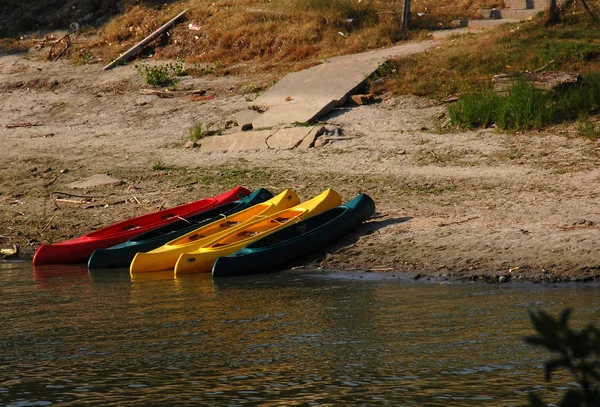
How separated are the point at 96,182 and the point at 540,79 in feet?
22.8

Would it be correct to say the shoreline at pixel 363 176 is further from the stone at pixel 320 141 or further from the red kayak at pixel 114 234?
the red kayak at pixel 114 234

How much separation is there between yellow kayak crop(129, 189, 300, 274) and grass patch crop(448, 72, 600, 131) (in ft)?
12.0

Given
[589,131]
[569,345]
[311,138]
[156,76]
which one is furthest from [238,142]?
[569,345]

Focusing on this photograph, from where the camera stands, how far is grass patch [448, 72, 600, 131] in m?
13.6

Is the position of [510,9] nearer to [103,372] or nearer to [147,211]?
[147,211]

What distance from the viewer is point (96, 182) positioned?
46.3ft

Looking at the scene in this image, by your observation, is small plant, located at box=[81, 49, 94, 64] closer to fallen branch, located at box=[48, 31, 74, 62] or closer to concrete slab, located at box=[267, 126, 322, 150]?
fallen branch, located at box=[48, 31, 74, 62]

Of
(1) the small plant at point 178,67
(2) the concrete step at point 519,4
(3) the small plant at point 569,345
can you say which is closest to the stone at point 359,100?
(1) the small plant at point 178,67

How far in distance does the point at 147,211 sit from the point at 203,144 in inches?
99.4

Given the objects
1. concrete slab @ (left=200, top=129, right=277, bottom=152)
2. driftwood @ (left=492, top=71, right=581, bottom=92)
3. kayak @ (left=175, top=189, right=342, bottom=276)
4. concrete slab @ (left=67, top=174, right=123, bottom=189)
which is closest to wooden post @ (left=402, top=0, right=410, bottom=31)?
driftwood @ (left=492, top=71, right=581, bottom=92)

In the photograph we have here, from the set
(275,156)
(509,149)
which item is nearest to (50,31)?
(275,156)

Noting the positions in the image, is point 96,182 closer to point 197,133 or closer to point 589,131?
point 197,133

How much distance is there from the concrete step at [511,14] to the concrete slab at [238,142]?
656cm

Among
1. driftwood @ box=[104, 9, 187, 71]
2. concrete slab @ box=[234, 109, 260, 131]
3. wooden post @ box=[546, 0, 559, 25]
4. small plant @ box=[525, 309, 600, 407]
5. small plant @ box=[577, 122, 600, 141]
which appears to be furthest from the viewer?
driftwood @ box=[104, 9, 187, 71]
